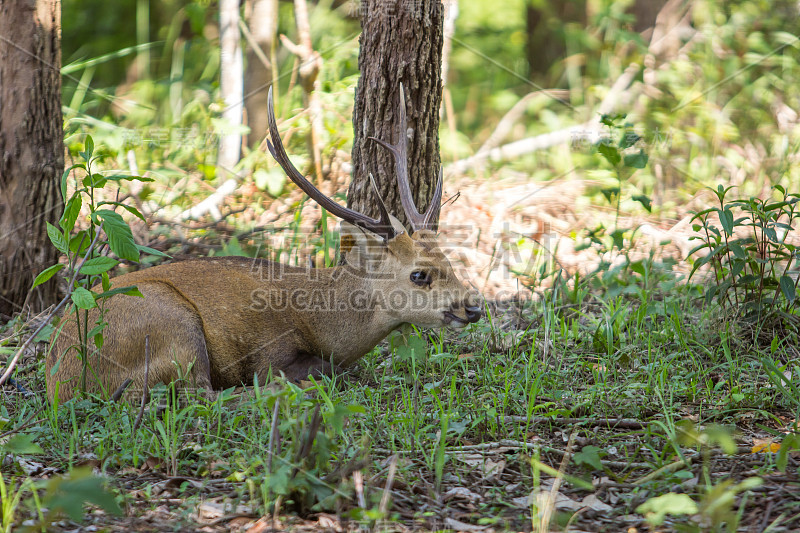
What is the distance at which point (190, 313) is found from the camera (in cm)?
464

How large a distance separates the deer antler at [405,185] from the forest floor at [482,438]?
33.1 inches

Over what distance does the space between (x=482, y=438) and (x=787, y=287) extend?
2178mm

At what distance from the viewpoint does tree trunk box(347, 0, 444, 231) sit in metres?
5.22

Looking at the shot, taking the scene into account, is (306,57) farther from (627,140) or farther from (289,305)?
(289,305)

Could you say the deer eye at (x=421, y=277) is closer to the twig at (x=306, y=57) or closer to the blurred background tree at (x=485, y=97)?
the blurred background tree at (x=485, y=97)

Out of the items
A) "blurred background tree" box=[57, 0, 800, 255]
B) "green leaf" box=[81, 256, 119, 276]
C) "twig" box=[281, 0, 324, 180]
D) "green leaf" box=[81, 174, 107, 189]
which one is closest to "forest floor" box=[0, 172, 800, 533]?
"green leaf" box=[81, 256, 119, 276]

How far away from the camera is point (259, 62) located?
879 cm

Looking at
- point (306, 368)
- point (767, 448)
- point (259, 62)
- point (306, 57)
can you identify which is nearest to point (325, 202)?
point (306, 368)


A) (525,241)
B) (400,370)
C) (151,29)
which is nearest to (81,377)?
(400,370)

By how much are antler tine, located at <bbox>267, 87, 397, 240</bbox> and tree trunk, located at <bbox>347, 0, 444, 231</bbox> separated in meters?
0.53

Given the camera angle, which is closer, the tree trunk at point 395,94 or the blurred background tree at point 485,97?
the tree trunk at point 395,94

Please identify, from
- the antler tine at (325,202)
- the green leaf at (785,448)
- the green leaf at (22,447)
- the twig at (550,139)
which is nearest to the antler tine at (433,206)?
the antler tine at (325,202)

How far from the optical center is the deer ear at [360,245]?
16.5ft

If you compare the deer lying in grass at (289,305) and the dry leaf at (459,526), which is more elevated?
the deer lying in grass at (289,305)
